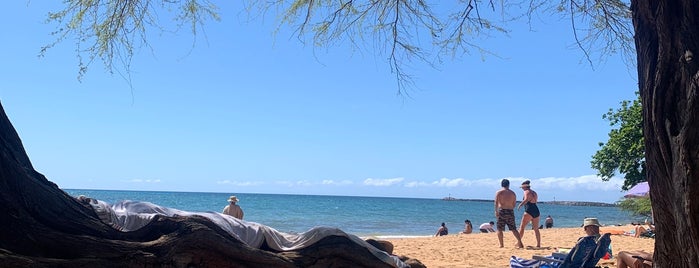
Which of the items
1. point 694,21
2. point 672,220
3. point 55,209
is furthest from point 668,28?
point 55,209

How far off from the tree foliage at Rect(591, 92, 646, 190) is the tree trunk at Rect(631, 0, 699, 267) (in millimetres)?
19092

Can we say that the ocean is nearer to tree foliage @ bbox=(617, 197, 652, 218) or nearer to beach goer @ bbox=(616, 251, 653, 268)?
tree foliage @ bbox=(617, 197, 652, 218)

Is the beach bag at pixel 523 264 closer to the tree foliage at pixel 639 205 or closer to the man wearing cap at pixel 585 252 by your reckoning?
the man wearing cap at pixel 585 252

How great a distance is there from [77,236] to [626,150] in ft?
70.5

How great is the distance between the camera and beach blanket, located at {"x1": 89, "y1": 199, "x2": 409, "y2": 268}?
12.9 ft

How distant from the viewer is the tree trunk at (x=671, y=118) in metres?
2.39

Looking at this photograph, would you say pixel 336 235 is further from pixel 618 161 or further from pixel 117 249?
pixel 618 161

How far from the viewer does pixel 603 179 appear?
2358 centimetres

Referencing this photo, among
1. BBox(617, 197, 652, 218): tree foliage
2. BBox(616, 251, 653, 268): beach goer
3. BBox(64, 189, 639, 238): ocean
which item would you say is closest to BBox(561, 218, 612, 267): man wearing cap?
BBox(616, 251, 653, 268): beach goer

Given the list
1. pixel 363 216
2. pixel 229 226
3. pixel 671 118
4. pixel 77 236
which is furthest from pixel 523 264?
pixel 363 216

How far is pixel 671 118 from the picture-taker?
8.37 feet

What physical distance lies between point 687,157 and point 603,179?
22954mm

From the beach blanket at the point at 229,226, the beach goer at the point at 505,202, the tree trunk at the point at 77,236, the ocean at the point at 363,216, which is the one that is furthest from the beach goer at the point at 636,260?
the ocean at the point at 363,216

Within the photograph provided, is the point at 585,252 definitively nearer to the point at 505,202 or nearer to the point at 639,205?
the point at 505,202
